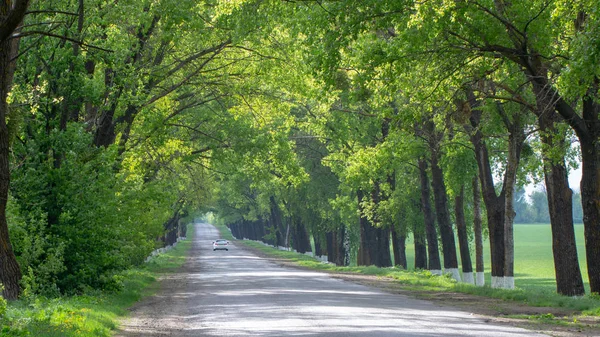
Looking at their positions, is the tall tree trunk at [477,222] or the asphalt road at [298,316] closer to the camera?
the asphalt road at [298,316]

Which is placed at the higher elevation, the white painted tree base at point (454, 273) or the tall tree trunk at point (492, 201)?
the tall tree trunk at point (492, 201)

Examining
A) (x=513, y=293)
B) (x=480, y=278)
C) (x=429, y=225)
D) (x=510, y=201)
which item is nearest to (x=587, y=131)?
(x=513, y=293)

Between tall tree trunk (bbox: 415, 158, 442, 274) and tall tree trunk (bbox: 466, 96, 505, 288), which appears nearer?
tall tree trunk (bbox: 466, 96, 505, 288)

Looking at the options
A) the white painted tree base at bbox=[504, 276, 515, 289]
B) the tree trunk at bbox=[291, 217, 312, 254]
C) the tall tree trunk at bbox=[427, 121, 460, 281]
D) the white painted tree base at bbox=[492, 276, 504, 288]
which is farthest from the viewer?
the tree trunk at bbox=[291, 217, 312, 254]

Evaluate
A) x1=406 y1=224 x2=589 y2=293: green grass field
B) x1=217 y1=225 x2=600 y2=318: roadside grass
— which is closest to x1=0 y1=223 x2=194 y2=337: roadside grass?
x1=217 y1=225 x2=600 y2=318: roadside grass

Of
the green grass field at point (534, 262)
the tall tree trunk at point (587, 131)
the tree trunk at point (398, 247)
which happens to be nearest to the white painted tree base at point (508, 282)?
the tall tree trunk at point (587, 131)

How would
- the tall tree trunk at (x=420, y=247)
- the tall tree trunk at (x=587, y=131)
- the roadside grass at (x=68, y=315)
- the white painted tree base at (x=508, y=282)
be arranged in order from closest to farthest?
the roadside grass at (x=68, y=315) < the tall tree trunk at (x=587, y=131) < the white painted tree base at (x=508, y=282) < the tall tree trunk at (x=420, y=247)

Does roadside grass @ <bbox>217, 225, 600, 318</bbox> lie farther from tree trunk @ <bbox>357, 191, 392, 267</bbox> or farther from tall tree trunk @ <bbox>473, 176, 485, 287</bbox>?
tree trunk @ <bbox>357, 191, 392, 267</bbox>

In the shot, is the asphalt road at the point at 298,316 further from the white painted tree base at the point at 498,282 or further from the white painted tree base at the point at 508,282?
the white painted tree base at the point at 498,282

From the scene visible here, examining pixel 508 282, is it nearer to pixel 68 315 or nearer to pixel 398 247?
pixel 68 315

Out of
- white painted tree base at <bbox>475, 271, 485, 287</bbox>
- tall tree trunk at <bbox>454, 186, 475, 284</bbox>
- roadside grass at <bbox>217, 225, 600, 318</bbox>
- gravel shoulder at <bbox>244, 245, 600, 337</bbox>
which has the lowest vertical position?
gravel shoulder at <bbox>244, 245, 600, 337</bbox>

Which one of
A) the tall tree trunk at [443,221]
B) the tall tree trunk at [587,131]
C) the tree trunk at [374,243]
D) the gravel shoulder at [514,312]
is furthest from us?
Result: the tree trunk at [374,243]

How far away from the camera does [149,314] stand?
1914cm

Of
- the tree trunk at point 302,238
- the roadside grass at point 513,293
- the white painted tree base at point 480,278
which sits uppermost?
the tree trunk at point 302,238
